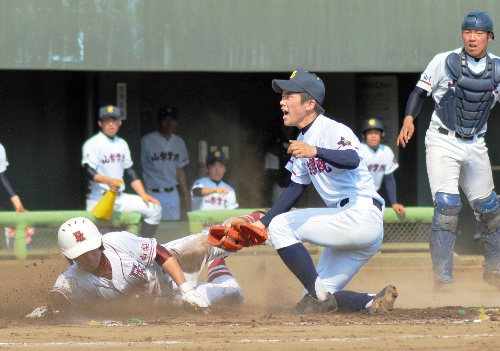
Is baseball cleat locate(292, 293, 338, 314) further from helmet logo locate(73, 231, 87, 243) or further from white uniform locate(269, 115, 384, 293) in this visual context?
helmet logo locate(73, 231, 87, 243)

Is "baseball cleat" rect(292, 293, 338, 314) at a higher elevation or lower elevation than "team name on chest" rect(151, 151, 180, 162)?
lower

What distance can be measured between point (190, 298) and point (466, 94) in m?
2.95

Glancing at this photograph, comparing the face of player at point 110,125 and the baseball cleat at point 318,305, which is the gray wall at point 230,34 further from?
the baseball cleat at point 318,305

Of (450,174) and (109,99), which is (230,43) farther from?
(450,174)

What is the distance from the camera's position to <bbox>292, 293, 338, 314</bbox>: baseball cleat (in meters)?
5.49

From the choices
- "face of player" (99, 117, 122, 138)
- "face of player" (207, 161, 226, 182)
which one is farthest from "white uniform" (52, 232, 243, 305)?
"face of player" (207, 161, 226, 182)

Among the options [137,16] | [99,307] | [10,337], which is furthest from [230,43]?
[10,337]

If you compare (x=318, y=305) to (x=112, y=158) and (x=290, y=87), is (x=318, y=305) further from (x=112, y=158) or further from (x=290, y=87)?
(x=112, y=158)

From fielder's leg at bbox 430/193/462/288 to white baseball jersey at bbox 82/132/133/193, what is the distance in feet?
12.2

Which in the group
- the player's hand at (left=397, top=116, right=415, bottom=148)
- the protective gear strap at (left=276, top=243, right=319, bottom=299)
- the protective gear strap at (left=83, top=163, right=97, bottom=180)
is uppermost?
the player's hand at (left=397, top=116, right=415, bottom=148)

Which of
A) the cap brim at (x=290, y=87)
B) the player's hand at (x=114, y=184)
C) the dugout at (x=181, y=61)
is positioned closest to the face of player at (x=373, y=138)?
the dugout at (x=181, y=61)

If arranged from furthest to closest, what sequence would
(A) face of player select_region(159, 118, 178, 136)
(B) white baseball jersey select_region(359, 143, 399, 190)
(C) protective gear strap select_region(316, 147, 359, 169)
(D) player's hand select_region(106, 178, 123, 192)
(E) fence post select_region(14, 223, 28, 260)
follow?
(A) face of player select_region(159, 118, 178, 136) < (B) white baseball jersey select_region(359, 143, 399, 190) < (D) player's hand select_region(106, 178, 123, 192) < (E) fence post select_region(14, 223, 28, 260) < (C) protective gear strap select_region(316, 147, 359, 169)

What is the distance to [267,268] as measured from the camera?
27.4 ft

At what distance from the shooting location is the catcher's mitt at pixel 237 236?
5.23 m
